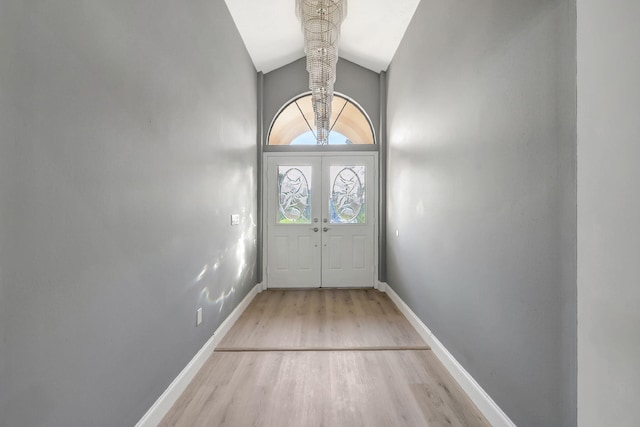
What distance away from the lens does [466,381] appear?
197 cm

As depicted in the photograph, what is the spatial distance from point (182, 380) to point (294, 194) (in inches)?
116

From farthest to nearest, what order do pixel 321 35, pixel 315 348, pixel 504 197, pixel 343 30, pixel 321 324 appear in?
pixel 343 30 → pixel 321 324 → pixel 315 348 → pixel 321 35 → pixel 504 197

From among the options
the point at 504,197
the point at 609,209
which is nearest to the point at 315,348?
the point at 504,197

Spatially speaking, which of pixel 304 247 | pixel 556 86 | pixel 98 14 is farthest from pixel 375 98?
pixel 98 14

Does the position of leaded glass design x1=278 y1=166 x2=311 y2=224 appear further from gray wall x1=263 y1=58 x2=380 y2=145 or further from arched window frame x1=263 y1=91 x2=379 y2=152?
gray wall x1=263 y1=58 x2=380 y2=145

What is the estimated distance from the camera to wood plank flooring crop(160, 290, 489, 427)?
5.79ft

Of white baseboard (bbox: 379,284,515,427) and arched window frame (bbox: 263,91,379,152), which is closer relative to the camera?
white baseboard (bbox: 379,284,515,427)

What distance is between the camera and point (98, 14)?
1269mm

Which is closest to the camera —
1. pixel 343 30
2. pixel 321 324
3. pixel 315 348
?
pixel 315 348

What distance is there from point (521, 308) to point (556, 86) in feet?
3.24

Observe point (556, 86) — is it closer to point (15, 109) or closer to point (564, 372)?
point (564, 372)

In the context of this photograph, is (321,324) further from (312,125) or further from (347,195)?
(312,125)

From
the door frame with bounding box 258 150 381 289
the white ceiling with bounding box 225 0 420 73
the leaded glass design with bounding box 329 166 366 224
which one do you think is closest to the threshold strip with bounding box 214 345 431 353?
the door frame with bounding box 258 150 381 289

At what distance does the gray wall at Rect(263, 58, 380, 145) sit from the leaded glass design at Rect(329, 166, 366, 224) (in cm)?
68
